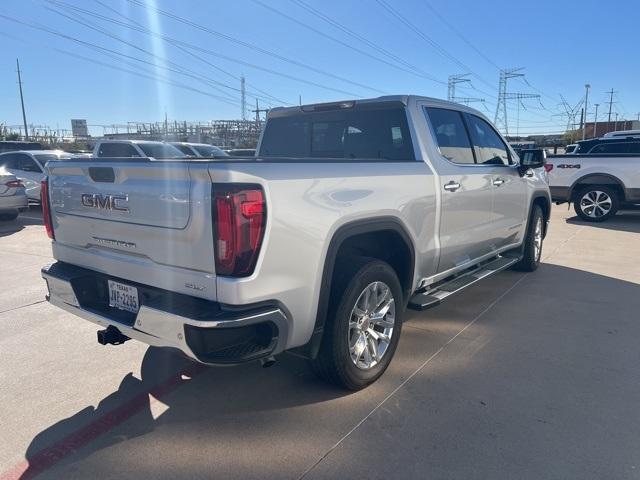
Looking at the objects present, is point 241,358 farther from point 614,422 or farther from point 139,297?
point 614,422

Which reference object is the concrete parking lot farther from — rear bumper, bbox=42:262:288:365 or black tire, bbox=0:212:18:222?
black tire, bbox=0:212:18:222

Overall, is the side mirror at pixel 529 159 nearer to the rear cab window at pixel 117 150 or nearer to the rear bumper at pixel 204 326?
the rear bumper at pixel 204 326

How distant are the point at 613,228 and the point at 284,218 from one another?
9.99m

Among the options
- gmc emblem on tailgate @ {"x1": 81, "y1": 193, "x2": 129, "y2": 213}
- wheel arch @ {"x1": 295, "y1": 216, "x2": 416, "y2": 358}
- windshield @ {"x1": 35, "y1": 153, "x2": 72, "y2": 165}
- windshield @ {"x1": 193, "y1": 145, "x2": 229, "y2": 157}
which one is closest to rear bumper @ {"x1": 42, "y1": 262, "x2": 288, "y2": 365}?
wheel arch @ {"x1": 295, "y1": 216, "x2": 416, "y2": 358}

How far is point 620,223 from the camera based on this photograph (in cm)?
1110

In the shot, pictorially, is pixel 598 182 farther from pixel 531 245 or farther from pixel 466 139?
pixel 466 139

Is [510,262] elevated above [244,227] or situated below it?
below

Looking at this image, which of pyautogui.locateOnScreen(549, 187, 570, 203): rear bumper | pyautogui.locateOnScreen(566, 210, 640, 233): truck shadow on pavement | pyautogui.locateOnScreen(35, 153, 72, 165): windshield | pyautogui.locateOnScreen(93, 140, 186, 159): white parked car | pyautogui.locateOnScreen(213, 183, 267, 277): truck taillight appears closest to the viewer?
pyautogui.locateOnScreen(213, 183, 267, 277): truck taillight

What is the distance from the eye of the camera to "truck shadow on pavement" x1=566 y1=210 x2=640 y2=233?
10.4 metres

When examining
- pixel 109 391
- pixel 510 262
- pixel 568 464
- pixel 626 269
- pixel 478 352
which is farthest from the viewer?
pixel 626 269

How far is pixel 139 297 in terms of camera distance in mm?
2844

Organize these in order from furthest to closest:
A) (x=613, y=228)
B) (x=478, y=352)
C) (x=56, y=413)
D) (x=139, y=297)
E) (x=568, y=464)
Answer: (x=613, y=228)
(x=478, y=352)
(x=56, y=413)
(x=139, y=297)
(x=568, y=464)

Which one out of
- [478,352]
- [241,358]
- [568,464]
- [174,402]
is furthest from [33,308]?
[568,464]

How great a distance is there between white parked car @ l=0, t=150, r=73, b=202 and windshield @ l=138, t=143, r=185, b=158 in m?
1.90
